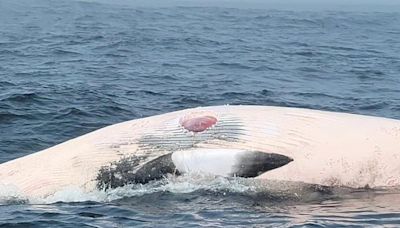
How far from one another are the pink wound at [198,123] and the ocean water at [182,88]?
2.17ft

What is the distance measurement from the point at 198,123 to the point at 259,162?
0.97 m

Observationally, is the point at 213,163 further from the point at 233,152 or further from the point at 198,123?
the point at 198,123

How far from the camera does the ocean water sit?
377 inches

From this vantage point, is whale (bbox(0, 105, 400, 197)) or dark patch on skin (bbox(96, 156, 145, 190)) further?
dark patch on skin (bbox(96, 156, 145, 190))

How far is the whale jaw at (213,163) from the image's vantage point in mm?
10117

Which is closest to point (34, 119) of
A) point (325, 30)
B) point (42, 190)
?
point (42, 190)

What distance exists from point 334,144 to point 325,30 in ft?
113

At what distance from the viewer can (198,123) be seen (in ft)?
34.0

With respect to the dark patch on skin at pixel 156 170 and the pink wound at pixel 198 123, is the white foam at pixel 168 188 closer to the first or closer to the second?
the dark patch on skin at pixel 156 170

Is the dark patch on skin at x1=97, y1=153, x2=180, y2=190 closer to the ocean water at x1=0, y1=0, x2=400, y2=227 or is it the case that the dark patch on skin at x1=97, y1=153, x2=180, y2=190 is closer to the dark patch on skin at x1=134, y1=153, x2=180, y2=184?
the dark patch on skin at x1=134, y1=153, x2=180, y2=184

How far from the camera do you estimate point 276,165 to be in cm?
1013

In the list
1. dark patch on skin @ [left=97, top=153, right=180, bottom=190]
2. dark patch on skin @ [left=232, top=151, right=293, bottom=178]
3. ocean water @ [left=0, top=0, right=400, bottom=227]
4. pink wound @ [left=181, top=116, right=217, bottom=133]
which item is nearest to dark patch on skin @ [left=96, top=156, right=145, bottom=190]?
dark patch on skin @ [left=97, top=153, right=180, bottom=190]

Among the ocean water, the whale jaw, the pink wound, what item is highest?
the pink wound

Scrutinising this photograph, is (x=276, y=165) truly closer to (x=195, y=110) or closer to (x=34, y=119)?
(x=195, y=110)
